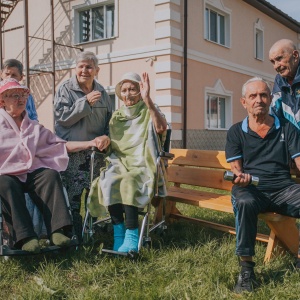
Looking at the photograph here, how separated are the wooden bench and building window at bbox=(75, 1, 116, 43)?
933 cm

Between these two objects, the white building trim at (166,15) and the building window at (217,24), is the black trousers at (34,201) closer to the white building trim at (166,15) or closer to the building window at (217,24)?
the white building trim at (166,15)

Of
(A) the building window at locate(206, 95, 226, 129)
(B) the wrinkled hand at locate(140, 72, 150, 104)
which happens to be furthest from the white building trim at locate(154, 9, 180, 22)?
(B) the wrinkled hand at locate(140, 72, 150, 104)

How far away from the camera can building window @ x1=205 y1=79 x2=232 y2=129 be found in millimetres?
14383

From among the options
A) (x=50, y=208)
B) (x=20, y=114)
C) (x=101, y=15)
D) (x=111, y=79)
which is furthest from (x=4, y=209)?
(x=101, y=15)

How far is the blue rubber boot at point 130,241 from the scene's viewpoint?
3518 millimetres

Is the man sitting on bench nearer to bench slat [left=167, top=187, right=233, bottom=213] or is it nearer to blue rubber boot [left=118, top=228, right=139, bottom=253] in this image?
bench slat [left=167, top=187, right=233, bottom=213]

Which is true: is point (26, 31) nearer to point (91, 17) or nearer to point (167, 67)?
point (91, 17)

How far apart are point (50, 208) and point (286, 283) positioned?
6.30ft

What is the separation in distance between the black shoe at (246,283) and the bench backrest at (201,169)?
142cm

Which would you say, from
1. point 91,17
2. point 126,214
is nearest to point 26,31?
point 91,17

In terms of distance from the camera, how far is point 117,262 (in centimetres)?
339

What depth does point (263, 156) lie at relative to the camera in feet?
11.2

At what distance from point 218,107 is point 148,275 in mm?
12346

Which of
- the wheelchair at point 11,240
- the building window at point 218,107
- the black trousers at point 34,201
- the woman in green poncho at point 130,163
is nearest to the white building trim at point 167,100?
the building window at point 218,107
